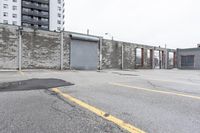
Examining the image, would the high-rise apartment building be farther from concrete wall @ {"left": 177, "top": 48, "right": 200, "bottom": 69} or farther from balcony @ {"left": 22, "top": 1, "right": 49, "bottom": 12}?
concrete wall @ {"left": 177, "top": 48, "right": 200, "bottom": 69}

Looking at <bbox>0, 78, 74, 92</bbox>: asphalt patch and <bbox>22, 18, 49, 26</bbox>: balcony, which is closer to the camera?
<bbox>0, 78, 74, 92</bbox>: asphalt patch

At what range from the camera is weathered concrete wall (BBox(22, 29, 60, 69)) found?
19337 millimetres

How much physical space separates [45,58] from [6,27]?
16.1ft

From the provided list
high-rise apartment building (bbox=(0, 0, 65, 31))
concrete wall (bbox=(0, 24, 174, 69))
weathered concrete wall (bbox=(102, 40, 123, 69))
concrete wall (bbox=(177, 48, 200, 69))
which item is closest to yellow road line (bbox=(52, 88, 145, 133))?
concrete wall (bbox=(0, 24, 174, 69))

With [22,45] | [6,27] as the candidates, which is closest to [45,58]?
[22,45]

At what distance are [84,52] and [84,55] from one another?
1.26 feet

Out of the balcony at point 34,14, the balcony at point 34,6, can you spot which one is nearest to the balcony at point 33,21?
the balcony at point 34,14

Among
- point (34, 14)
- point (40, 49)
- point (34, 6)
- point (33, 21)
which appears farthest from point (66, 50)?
point (34, 6)

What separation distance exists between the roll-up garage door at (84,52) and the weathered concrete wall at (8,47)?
6453 millimetres

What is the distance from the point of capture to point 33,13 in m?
60.9

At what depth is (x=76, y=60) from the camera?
22953mm

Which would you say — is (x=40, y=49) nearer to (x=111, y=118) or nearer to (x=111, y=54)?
(x=111, y=54)

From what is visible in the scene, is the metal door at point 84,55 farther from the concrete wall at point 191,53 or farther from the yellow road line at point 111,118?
the concrete wall at point 191,53

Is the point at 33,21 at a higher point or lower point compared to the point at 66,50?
higher
